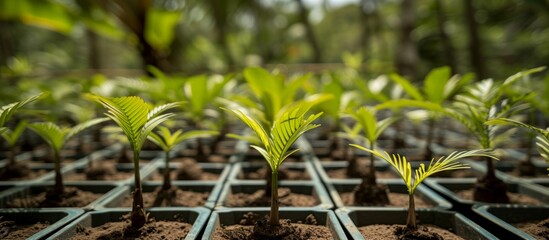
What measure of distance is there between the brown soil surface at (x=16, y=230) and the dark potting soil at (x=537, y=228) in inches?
66.2

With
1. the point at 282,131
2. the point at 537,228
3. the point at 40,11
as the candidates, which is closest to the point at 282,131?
the point at 282,131

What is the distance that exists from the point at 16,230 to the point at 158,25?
3.74m

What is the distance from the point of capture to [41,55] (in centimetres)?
1568

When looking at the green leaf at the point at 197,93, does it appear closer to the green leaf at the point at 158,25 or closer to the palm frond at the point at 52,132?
the palm frond at the point at 52,132

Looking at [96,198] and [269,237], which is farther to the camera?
[96,198]

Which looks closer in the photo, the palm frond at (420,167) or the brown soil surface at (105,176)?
the palm frond at (420,167)

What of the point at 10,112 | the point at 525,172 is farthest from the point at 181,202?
the point at 525,172

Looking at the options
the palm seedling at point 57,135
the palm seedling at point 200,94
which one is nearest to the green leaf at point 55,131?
the palm seedling at point 57,135

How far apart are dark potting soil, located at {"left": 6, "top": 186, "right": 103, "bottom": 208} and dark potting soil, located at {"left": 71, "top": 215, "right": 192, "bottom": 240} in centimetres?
28

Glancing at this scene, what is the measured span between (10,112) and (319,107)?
1.58 meters

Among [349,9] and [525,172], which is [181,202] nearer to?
A: [525,172]

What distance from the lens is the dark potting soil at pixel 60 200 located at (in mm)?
1419

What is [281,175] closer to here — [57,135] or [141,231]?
[141,231]

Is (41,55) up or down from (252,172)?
up
